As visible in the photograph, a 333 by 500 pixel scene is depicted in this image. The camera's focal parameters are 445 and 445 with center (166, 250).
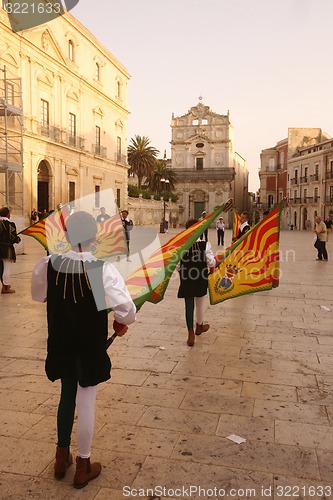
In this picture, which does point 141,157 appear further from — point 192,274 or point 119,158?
point 192,274

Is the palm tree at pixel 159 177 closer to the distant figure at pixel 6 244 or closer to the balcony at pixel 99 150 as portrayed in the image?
the balcony at pixel 99 150

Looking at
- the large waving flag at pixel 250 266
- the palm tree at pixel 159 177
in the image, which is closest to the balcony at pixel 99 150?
the palm tree at pixel 159 177

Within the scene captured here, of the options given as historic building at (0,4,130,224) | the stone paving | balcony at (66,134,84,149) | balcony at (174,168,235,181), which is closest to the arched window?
historic building at (0,4,130,224)

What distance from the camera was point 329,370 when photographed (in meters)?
5.02

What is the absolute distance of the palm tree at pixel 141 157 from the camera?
5378cm

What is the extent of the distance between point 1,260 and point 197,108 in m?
63.6

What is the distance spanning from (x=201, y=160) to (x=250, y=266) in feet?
210

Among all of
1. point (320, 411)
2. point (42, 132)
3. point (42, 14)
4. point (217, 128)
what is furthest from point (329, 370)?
point (217, 128)

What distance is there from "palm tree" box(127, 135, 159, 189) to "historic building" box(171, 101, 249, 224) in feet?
44.6

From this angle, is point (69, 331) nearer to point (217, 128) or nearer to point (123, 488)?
point (123, 488)

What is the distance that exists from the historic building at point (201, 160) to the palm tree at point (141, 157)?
13.6 meters

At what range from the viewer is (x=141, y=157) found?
5384 cm

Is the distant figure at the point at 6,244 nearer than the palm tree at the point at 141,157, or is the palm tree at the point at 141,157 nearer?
the distant figure at the point at 6,244

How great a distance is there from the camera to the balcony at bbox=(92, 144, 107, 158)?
112ft
